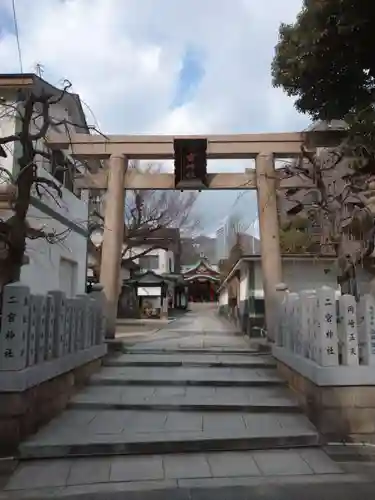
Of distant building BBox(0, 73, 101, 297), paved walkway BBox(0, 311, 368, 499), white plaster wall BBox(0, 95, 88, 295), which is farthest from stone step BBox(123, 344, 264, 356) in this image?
white plaster wall BBox(0, 95, 88, 295)

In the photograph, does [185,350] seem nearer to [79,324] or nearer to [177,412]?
[79,324]

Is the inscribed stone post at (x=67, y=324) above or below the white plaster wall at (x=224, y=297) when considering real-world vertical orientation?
below

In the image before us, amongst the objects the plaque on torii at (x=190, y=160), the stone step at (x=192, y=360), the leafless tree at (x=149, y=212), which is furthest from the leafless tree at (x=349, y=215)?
the leafless tree at (x=149, y=212)

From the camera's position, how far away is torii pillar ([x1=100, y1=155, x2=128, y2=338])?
33.6 ft

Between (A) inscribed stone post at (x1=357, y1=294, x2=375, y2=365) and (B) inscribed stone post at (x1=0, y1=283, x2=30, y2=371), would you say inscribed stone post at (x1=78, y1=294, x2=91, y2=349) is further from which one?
(A) inscribed stone post at (x1=357, y1=294, x2=375, y2=365)

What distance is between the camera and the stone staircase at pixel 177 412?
4.91 meters

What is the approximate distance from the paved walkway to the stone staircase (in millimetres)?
12

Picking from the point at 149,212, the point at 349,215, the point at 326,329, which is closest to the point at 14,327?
the point at 326,329

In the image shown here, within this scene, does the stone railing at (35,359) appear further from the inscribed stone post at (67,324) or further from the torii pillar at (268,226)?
the torii pillar at (268,226)

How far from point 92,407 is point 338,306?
3.69 m

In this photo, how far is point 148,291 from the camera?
26.8 metres

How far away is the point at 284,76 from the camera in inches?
325

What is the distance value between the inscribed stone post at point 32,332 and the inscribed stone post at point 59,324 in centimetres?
62

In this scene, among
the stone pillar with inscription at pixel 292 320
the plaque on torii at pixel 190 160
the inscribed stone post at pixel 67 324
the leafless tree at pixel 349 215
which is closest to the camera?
the inscribed stone post at pixel 67 324
